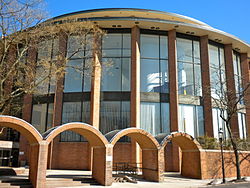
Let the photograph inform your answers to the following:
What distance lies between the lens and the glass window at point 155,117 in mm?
25453

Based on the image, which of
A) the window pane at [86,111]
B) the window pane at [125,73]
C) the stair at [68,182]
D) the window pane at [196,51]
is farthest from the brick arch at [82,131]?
the window pane at [196,51]

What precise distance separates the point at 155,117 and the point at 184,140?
6958 mm

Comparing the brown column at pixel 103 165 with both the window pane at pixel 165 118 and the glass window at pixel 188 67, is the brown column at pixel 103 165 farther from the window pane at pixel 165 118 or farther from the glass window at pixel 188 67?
the glass window at pixel 188 67

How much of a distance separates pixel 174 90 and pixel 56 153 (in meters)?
13.1

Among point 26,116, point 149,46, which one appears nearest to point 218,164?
point 149,46

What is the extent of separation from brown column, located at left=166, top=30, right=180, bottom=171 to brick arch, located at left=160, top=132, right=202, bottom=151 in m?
4.52

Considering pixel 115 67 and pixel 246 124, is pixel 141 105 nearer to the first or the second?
pixel 115 67

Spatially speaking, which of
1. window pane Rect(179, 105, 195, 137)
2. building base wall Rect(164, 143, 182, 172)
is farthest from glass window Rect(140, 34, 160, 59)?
building base wall Rect(164, 143, 182, 172)

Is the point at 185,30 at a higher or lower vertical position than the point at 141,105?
higher

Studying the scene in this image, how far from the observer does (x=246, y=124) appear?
3050 centimetres

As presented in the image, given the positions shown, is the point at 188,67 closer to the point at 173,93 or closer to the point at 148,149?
the point at 173,93

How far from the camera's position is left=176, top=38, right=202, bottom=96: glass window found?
27.0 metres

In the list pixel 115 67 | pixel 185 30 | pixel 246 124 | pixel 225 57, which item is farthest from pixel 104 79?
pixel 246 124

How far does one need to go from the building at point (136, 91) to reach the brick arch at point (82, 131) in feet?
26.9
